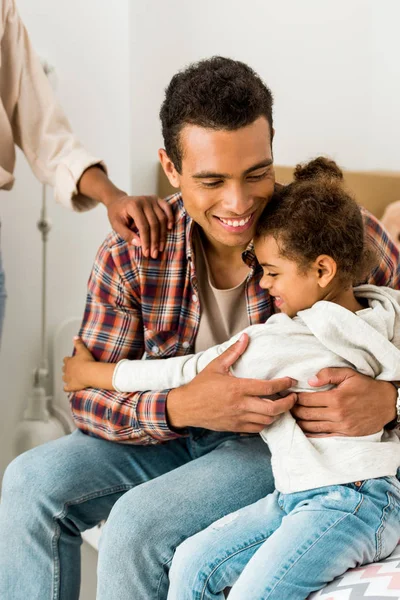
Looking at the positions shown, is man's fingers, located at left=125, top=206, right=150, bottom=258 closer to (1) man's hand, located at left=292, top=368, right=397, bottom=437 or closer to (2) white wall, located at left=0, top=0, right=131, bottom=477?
(1) man's hand, located at left=292, top=368, right=397, bottom=437

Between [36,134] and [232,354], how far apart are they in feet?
2.68

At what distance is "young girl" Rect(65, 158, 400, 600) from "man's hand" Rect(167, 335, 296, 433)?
0.03m

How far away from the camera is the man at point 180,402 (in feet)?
4.40

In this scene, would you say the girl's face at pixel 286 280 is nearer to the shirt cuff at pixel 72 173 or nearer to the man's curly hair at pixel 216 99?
the man's curly hair at pixel 216 99

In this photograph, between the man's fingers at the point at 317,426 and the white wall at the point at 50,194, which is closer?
the man's fingers at the point at 317,426

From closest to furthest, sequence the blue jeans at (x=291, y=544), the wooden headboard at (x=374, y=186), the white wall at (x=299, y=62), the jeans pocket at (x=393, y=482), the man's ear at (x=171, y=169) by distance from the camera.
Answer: the blue jeans at (x=291, y=544), the jeans pocket at (x=393, y=482), the man's ear at (x=171, y=169), the wooden headboard at (x=374, y=186), the white wall at (x=299, y=62)

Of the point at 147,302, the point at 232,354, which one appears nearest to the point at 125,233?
the point at 147,302

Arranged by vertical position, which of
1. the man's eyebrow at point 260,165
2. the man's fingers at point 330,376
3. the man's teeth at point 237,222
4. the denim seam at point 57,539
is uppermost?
the man's eyebrow at point 260,165

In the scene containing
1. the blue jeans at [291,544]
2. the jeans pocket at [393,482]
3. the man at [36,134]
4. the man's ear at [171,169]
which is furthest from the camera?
the man at [36,134]

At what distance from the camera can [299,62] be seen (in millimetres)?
2678

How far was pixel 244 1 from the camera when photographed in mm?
2502

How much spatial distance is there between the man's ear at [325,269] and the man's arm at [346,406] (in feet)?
0.50

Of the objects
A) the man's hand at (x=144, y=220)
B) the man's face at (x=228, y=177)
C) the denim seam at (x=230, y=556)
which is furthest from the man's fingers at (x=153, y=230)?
the denim seam at (x=230, y=556)

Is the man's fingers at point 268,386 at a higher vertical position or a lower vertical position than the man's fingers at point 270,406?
higher
